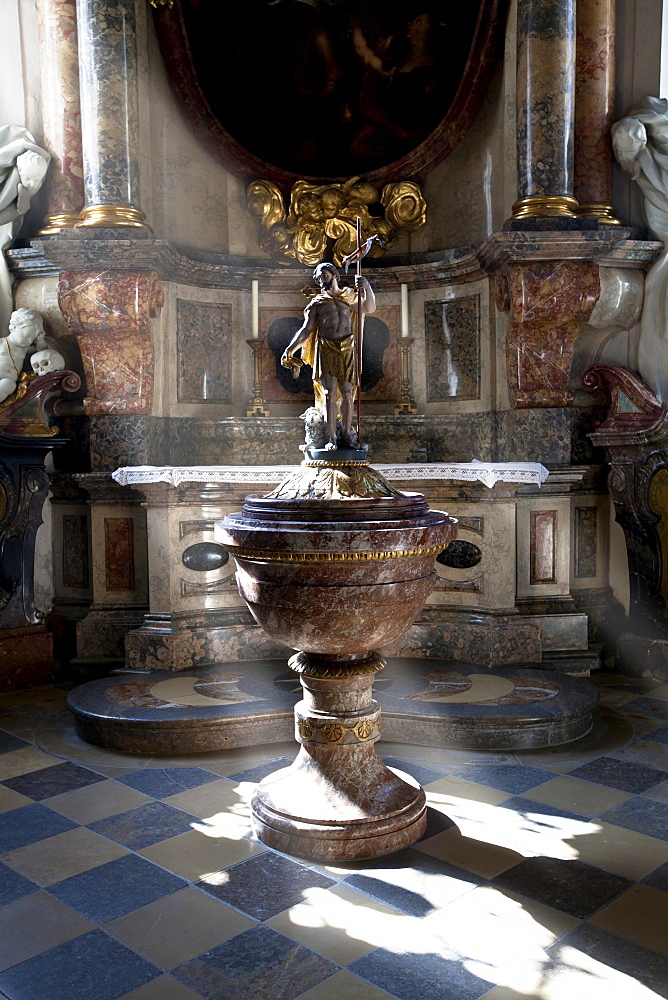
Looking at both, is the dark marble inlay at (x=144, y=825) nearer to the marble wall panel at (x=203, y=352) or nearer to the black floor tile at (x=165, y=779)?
the black floor tile at (x=165, y=779)

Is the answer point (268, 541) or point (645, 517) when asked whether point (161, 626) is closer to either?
point (268, 541)

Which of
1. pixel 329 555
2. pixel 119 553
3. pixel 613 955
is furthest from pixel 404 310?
pixel 613 955

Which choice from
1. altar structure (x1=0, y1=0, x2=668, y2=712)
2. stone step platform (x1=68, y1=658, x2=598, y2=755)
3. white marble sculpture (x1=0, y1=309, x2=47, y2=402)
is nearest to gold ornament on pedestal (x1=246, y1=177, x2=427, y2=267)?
altar structure (x1=0, y1=0, x2=668, y2=712)

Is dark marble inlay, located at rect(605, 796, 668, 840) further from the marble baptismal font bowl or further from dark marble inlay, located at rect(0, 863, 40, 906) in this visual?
dark marble inlay, located at rect(0, 863, 40, 906)

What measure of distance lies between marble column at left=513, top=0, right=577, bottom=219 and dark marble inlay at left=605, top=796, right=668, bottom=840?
11.4 feet

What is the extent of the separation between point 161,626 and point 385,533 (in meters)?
2.54

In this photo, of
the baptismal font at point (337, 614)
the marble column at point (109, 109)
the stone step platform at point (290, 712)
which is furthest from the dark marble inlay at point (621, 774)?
the marble column at point (109, 109)

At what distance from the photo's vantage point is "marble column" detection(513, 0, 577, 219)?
17.2 ft

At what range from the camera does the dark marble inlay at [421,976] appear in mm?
2178

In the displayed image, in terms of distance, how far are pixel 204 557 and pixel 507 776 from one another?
2.31 m

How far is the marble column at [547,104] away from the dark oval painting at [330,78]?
51 cm

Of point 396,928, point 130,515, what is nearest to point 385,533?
point 396,928

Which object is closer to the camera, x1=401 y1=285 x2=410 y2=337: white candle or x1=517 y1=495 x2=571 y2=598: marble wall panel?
x1=517 y1=495 x2=571 y2=598: marble wall panel

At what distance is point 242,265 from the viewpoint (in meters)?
6.12
